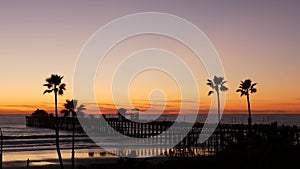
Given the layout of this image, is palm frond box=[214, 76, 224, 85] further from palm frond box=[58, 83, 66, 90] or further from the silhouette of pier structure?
palm frond box=[58, 83, 66, 90]

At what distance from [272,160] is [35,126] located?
11655cm

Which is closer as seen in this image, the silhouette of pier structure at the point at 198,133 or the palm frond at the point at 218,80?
the silhouette of pier structure at the point at 198,133

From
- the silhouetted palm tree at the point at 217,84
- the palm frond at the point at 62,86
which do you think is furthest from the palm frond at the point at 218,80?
the palm frond at the point at 62,86

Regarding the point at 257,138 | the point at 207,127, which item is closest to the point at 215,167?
the point at 257,138

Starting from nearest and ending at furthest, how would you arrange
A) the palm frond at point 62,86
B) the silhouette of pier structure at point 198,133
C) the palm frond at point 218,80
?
the silhouette of pier structure at point 198,133, the palm frond at point 62,86, the palm frond at point 218,80

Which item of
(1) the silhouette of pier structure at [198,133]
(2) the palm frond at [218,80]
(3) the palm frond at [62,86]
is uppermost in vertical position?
(2) the palm frond at [218,80]

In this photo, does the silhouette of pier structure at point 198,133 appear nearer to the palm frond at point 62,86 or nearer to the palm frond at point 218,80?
the palm frond at point 218,80

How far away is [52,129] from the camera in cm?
11638

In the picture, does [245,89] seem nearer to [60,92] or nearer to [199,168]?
[60,92]

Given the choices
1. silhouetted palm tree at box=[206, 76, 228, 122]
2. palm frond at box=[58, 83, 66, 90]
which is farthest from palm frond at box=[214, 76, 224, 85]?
palm frond at box=[58, 83, 66, 90]

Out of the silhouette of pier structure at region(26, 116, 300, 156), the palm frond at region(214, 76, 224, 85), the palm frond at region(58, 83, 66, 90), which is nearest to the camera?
the silhouette of pier structure at region(26, 116, 300, 156)

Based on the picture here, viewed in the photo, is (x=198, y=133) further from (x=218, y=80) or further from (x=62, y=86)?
(x=62, y=86)

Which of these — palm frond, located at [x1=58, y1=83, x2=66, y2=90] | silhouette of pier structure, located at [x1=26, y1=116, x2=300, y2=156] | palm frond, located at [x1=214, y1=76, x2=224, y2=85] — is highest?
palm frond, located at [x1=214, y1=76, x2=224, y2=85]

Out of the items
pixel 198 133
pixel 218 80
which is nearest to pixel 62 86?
pixel 198 133
